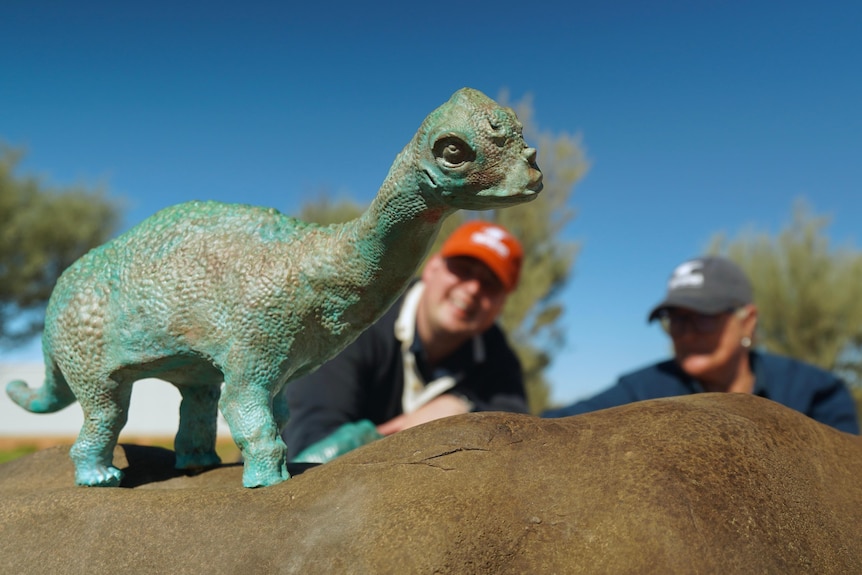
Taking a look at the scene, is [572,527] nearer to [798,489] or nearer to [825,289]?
[798,489]

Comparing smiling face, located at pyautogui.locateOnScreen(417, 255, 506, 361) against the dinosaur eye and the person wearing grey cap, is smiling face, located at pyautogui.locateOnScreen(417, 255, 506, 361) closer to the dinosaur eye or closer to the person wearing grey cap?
the person wearing grey cap

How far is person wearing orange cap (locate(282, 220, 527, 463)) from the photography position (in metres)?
3.89

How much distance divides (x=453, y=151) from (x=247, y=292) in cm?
64

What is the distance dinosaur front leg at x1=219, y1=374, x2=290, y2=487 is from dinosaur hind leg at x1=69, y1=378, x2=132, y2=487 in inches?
14.3

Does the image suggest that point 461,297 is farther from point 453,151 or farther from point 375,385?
point 453,151

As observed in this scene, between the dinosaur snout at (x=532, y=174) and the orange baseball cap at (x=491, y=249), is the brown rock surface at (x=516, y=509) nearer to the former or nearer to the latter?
the dinosaur snout at (x=532, y=174)

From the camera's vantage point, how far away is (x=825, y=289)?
13531 mm

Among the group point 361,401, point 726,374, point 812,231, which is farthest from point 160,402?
point 812,231

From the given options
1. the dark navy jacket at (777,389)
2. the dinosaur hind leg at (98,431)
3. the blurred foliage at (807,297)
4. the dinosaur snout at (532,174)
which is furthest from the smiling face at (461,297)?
the blurred foliage at (807,297)

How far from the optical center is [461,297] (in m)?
4.07

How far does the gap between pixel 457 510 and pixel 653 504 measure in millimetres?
399

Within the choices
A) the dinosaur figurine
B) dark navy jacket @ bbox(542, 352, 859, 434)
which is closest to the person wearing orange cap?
dark navy jacket @ bbox(542, 352, 859, 434)

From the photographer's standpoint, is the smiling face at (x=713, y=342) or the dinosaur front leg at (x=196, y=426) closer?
the dinosaur front leg at (x=196, y=426)

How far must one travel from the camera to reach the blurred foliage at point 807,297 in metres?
13.2
